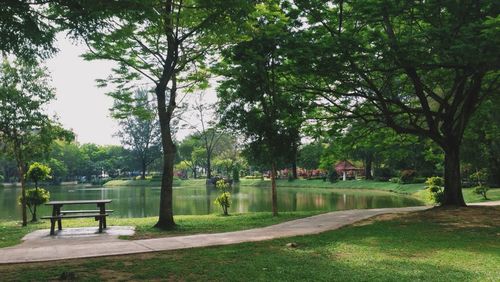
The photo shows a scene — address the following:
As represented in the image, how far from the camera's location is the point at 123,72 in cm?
1469

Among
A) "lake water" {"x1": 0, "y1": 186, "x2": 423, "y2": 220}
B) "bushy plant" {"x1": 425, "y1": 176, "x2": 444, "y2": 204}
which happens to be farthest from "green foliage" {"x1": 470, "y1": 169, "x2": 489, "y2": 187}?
"bushy plant" {"x1": 425, "y1": 176, "x2": 444, "y2": 204}

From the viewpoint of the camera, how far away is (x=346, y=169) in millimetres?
58469

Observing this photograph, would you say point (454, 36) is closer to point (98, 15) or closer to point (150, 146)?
point (98, 15)

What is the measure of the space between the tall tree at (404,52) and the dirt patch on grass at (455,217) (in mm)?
1336

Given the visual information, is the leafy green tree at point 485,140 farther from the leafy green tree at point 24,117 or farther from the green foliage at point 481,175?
the leafy green tree at point 24,117

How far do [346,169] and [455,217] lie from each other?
45820 millimetres

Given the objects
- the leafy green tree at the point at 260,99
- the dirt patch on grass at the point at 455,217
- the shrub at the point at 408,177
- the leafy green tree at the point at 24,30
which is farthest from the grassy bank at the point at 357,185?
the leafy green tree at the point at 24,30

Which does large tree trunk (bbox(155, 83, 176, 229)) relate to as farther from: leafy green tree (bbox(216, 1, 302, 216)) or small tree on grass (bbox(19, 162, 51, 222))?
small tree on grass (bbox(19, 162, 51, 222))

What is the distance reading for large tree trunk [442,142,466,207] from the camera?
15.7 meters

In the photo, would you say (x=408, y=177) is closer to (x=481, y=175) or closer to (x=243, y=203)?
(x=481, y=175)

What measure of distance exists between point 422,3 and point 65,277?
1068 cm

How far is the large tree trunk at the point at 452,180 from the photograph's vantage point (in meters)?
15.7

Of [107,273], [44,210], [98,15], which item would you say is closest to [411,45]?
[98,15]

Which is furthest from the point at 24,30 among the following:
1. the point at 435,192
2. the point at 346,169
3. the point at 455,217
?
the point at 346,169
